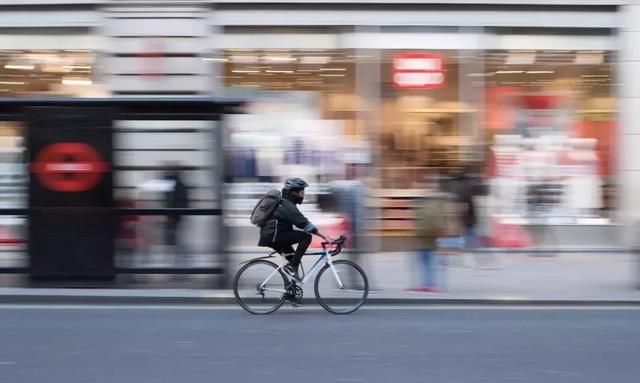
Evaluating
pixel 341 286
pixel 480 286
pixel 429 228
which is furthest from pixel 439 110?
pixel 341 286

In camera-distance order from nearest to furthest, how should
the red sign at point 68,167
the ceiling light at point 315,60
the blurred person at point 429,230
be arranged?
the red sign at point 68,167, the blurred person at point 429,230, the ceiling light at point 315,60

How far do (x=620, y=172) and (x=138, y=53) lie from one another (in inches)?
349

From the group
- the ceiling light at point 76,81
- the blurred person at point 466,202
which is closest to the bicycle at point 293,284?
the blurred person at point 466,202

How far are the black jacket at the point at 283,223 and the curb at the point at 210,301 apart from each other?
1.33 m

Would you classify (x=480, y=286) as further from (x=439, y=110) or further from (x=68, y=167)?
(x=68, y=167)

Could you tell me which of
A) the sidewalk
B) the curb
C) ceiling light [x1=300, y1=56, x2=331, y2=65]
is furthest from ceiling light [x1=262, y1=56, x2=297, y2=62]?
the curb

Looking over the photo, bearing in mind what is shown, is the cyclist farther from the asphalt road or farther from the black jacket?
the asphalt road

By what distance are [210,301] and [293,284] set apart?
1.32 m

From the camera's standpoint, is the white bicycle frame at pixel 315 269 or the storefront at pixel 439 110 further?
the storefront at pixel 439 110

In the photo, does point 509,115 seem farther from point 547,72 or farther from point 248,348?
point 248,348

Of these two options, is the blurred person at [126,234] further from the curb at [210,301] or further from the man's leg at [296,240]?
the man's leg at [296,240]

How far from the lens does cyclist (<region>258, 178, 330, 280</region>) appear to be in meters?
9.65

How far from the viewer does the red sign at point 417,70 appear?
1599 cm

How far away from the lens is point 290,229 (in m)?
9.86
